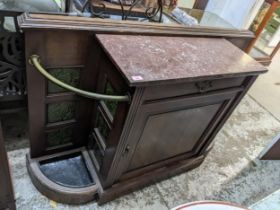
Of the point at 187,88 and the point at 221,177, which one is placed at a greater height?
the point at 187,88

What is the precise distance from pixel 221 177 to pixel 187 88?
0.98 metres

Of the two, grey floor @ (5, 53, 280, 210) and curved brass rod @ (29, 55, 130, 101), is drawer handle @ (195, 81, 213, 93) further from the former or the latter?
grey floor @ (5, 53, 280, 210)

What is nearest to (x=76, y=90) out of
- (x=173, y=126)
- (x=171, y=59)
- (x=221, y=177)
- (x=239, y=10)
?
(x=171, y=59)

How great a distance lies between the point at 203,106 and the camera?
117 centimetres

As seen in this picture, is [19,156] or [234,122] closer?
[19,156]

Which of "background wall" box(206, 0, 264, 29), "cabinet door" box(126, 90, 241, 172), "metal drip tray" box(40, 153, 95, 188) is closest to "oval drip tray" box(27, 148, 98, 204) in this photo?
"metal drip tray" box(40, 153, 95, 188)

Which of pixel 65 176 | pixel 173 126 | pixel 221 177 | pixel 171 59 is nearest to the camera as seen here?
pixel 171 59

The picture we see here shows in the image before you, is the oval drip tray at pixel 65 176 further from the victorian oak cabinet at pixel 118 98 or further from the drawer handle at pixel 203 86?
the drawer handle at pixel 203 86

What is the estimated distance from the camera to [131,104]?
88 centimetres

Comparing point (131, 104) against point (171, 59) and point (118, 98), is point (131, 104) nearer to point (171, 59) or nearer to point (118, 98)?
point (118, 98)

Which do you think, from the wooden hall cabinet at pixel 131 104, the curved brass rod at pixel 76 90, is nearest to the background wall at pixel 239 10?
the wooden hall cabinet at pixel 131 104

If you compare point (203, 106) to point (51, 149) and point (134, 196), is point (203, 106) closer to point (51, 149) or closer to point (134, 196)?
point (134, 196)

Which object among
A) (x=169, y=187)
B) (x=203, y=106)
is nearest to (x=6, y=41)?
(x=203, y=106)

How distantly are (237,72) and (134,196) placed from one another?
922 millimetres
